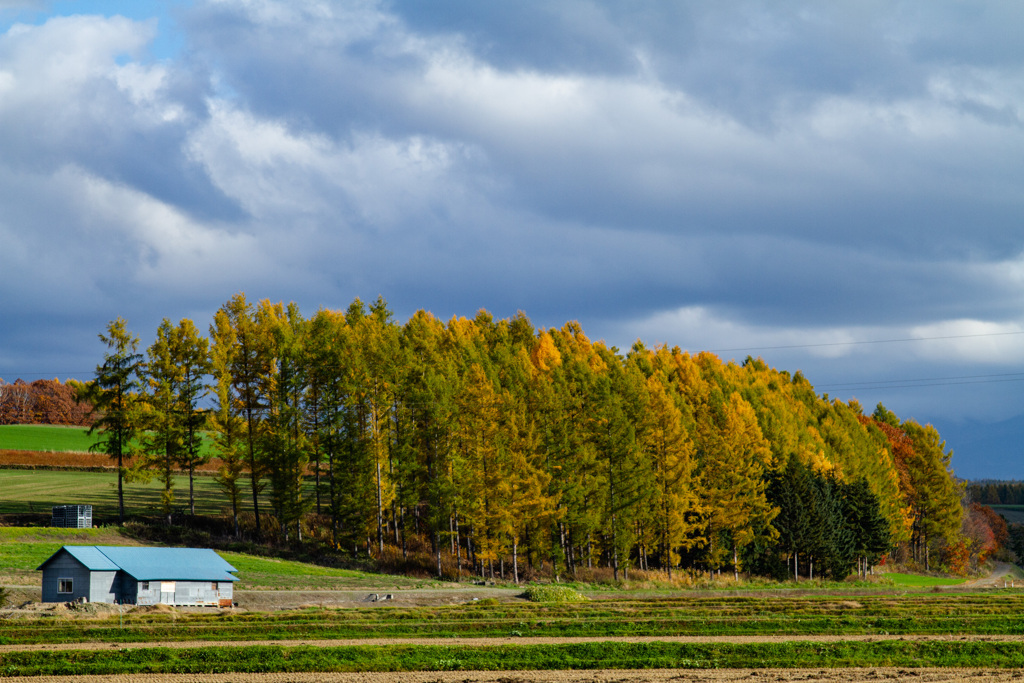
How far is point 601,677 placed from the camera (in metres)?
30.3

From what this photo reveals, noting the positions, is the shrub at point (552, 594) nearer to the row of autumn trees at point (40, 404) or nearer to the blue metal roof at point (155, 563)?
the blue metal roof at point (155, 563)

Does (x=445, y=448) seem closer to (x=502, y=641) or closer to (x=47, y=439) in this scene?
(x=502, y=641)

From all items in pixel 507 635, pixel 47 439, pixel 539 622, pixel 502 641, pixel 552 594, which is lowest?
pixel 552 594

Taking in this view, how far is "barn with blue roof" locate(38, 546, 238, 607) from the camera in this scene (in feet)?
164

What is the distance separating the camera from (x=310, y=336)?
78.4 meters

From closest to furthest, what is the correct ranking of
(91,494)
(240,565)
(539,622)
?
(539,622)
(240,565)
(91,494)

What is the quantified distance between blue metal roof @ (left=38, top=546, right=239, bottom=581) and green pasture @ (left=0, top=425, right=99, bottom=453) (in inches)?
2560

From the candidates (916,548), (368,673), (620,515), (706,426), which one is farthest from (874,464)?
(368,673)

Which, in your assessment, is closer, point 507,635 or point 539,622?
point 507,635

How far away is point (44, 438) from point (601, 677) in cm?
11707

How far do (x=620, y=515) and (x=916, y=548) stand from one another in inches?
2814

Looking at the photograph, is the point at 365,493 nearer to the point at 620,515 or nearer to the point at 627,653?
the point at 620,515

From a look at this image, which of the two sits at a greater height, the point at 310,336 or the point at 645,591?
the point at 310,336

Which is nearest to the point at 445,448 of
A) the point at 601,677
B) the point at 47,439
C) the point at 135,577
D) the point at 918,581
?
the point at 135,577
